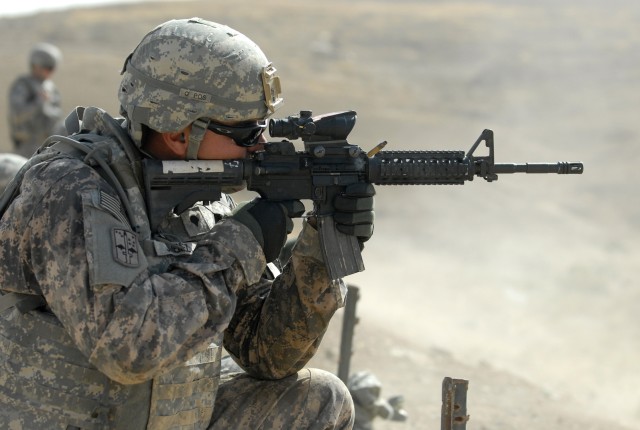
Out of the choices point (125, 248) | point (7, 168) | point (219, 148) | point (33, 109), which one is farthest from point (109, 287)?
point (33, 109)

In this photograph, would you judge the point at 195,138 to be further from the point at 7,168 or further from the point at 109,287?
the point at 7,168

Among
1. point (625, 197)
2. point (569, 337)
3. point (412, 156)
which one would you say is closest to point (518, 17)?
point (625, 197)

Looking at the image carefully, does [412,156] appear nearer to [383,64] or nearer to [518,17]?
[383,64]

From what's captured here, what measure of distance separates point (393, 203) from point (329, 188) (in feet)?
47.4

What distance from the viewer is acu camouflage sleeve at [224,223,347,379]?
3.91 meters

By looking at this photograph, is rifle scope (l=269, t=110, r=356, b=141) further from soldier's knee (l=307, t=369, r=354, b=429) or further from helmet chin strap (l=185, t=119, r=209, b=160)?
soldier's knee (l=307, t=369, r=354, b=429)

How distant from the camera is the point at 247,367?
4066mm

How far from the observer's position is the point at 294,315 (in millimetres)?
3945

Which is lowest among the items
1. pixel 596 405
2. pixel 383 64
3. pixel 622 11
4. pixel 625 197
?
pixel 596 405

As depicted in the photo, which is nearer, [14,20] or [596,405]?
[596,405]

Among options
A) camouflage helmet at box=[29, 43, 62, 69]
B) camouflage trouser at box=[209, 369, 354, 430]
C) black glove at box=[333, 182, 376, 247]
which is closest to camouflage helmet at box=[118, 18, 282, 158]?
black glove at box=[333, 182, 376, 247]

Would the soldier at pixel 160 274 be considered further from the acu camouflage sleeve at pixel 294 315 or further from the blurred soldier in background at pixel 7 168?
the blurred soldier in background at pixel 7 168

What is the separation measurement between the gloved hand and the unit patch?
40 cm

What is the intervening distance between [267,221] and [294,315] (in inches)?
20.1
